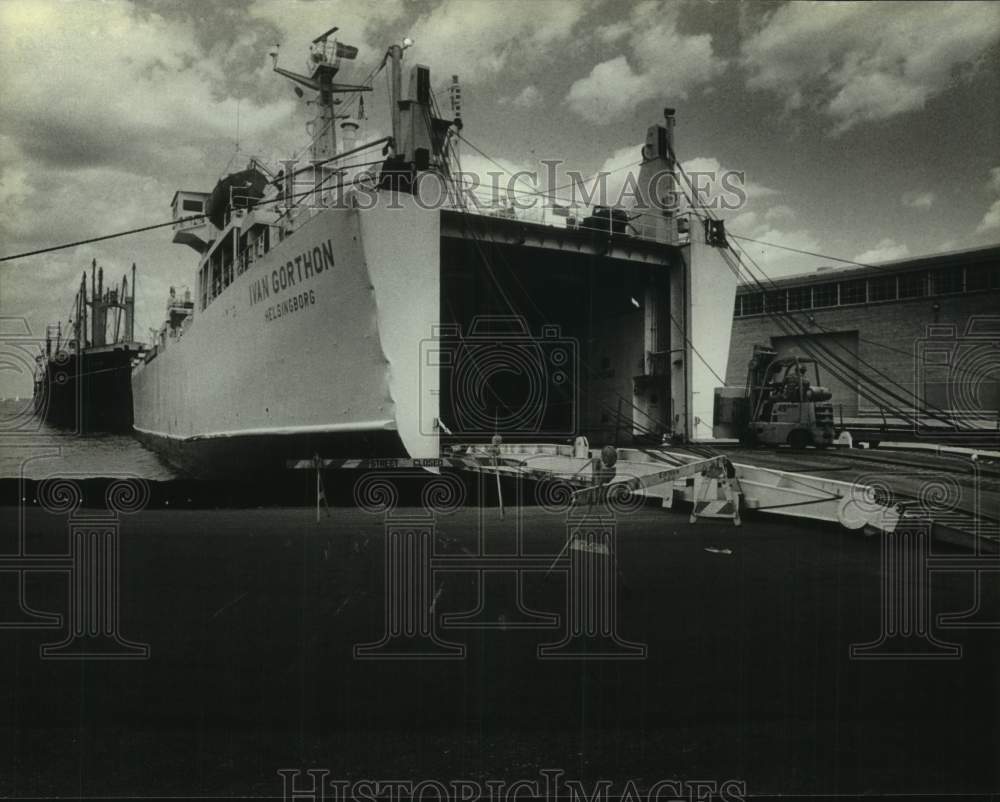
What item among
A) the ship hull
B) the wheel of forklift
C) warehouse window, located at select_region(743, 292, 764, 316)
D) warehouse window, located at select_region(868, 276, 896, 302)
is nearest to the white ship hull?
the wheel of forklift

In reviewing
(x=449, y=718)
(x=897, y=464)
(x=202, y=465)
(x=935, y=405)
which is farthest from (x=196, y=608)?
(x=935, y=405)

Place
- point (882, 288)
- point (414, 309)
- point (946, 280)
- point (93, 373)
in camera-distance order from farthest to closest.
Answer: point (93, 373), point (882, 288), point (946, 280), point (414, 309)

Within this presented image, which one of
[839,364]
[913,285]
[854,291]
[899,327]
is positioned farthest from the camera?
[854,291]

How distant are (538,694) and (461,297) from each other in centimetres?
1384

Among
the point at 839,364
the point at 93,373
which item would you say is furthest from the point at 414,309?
the point at 93,373

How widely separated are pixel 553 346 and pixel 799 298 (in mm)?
12046

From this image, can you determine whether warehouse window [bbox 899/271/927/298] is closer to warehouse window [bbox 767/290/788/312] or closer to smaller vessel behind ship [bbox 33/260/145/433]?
warehouse window [bbox 767/290/788/312]

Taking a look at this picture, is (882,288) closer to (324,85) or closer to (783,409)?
(783,409)

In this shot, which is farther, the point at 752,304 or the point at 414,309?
the point at 752,304

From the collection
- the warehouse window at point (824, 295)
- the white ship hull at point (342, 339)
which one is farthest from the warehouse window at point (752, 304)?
the white ship hull at point (342, 339)

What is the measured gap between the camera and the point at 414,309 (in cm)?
1061

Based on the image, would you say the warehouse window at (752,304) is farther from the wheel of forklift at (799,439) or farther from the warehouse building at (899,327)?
the wheel of forklift at (799,439)

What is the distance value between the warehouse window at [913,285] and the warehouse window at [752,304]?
15.5 feet

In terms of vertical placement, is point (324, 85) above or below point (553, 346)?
above
